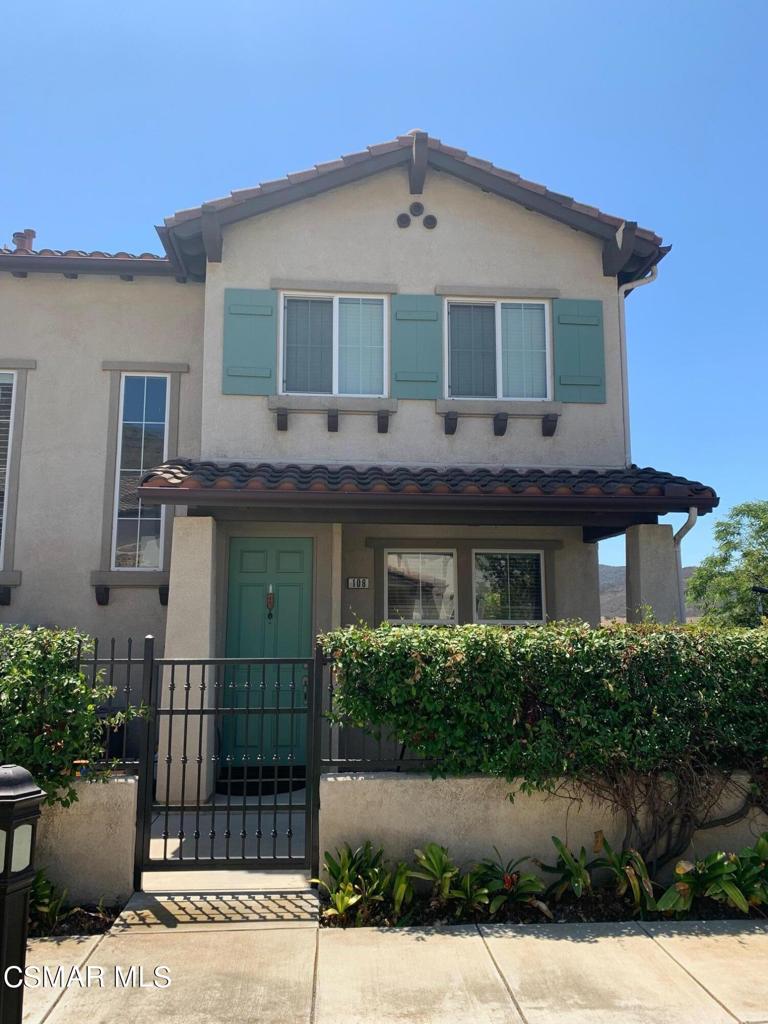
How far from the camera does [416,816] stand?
544cm

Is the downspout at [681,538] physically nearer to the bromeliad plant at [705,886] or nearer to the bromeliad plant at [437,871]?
the bromeliad plant at [705,886]

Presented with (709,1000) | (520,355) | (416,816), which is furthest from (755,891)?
(520,355)

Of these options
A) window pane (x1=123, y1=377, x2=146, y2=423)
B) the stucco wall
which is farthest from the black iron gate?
window pane (x1=123, y1=377, x2=146, y2=423)

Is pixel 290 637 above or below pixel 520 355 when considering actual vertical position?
below

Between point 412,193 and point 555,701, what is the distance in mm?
6628

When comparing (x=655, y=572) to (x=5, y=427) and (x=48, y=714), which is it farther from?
(x=5, y=427)

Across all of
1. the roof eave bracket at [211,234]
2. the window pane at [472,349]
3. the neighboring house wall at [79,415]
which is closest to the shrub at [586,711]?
the window pane at [472,349]

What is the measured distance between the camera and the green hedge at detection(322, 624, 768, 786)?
5410mm

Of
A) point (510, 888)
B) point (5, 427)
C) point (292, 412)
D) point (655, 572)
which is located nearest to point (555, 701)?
point (510, 888)

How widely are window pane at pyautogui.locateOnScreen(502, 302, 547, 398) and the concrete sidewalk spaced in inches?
236

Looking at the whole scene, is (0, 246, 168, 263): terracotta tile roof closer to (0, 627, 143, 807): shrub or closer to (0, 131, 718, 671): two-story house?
(0, 131, 718, 671): two-story house

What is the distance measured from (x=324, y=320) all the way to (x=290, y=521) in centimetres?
267

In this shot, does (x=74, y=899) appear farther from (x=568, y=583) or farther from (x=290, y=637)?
(x=568, y=583)

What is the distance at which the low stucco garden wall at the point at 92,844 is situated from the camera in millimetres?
5180
